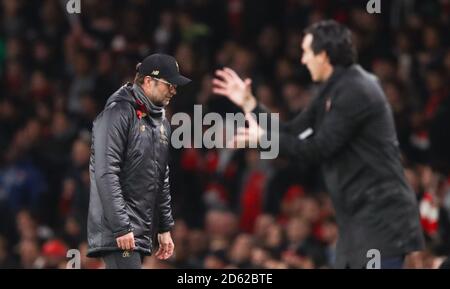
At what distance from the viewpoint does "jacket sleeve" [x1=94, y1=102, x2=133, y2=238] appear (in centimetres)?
561

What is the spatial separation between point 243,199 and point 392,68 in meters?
1.81

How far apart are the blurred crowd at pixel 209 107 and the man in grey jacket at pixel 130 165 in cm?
347

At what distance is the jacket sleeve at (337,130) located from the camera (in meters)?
6.21

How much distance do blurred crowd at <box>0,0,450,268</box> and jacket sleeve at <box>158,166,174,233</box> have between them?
3.22 meters

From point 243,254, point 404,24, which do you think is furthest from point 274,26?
point 243,254

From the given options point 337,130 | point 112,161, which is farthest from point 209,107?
point 112,161

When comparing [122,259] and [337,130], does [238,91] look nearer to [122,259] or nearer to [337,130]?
[337,130]

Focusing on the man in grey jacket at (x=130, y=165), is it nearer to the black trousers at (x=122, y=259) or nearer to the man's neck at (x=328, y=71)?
the black trousers at (x=122, y=259)

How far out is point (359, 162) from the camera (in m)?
6.22

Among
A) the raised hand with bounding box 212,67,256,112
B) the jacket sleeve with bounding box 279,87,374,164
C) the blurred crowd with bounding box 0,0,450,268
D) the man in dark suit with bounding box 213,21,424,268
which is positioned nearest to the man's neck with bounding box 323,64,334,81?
the man in dark suit with bounding box 213,21,424,268

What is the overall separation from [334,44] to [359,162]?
65cm

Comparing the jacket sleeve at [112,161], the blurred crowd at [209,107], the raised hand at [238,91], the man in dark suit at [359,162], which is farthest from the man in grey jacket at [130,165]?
the blurred crowd at [209,107]

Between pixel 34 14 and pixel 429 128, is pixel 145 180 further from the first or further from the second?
pixel 34 14

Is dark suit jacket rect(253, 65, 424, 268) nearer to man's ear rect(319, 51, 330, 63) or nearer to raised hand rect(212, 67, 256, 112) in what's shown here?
man's ear rect(319, 51, 330, 63)
